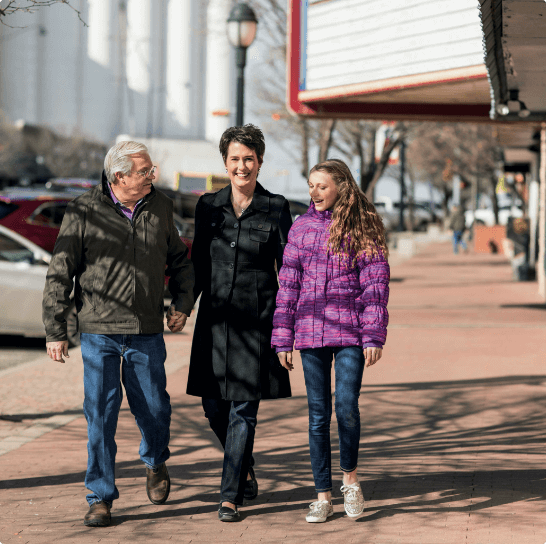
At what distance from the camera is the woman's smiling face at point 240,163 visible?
4609 mm

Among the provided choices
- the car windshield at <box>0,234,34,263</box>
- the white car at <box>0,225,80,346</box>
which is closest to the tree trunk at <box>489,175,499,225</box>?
the car windshield at <box>0,234,34,263</box>

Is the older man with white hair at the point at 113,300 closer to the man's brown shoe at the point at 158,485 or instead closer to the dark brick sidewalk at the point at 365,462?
the man's brown shoe at the point at 158,485

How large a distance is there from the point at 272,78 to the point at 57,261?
965 inches

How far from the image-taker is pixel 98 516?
441cm

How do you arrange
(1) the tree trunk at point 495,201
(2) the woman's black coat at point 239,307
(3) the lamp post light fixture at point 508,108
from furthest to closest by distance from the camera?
1. (1) the tree trunk at point 495,201
2. (3) the lamp post light fixture at point 508,108
3. (2) the woman's black coat at point 239,307

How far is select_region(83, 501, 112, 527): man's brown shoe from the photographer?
4.40 metres

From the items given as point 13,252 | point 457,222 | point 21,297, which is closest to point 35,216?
point 13,252

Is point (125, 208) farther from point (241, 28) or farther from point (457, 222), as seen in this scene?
point (457, 222)

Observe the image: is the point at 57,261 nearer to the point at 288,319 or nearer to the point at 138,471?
the point at 288,319

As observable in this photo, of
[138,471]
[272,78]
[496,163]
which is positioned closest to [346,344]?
[138,471]

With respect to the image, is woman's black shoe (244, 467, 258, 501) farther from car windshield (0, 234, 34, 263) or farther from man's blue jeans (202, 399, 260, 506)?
car windshield (0, 234, 34, 263)

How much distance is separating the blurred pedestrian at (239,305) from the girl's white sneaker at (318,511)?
36cm

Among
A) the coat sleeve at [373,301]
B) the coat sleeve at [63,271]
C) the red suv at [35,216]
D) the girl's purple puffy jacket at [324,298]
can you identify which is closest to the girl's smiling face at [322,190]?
the girl's purple puffy jacket at [324,298]

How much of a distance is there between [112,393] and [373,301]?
139 cm
